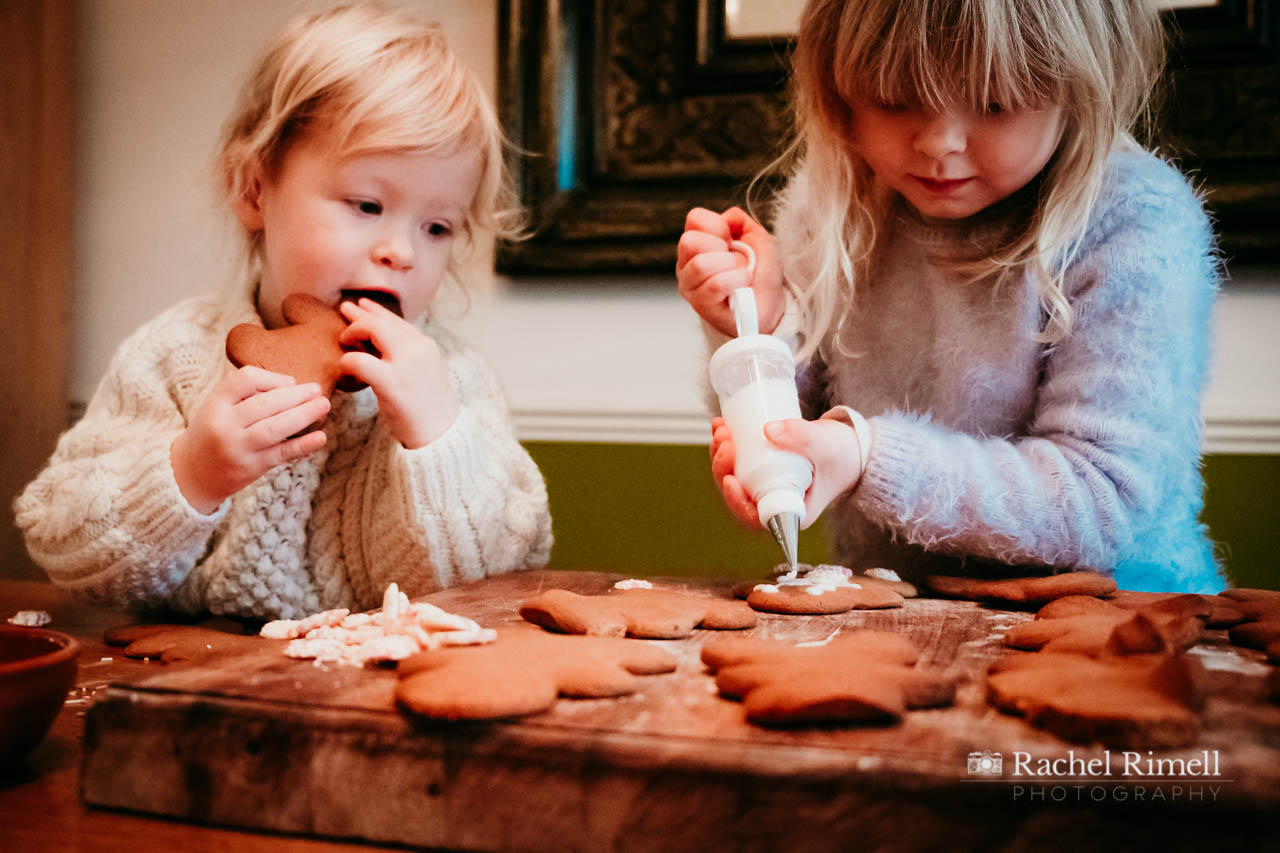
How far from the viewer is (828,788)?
43 cm

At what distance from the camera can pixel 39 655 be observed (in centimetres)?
58

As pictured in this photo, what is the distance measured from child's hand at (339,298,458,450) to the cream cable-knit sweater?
22 millimetres

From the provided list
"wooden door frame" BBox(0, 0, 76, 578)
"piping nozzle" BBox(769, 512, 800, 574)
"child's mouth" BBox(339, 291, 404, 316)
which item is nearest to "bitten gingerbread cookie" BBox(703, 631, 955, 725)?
"piping nozzle" BBox(769, 512, 800, 574)

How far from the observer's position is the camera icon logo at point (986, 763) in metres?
0.42

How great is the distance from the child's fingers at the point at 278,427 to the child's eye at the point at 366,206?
27 cm

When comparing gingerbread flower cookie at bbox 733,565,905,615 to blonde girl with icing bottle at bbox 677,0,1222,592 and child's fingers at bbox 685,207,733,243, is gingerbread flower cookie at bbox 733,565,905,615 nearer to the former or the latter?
blonde girl with icing bottle at bbox 677,0,1222,592

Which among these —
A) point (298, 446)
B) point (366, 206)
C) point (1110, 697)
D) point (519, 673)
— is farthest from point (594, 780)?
point (366, 206)

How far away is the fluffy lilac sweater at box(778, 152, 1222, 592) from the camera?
93 centimetres

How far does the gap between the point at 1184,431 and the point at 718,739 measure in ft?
2.60

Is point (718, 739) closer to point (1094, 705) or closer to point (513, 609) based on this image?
point (1094, 705)

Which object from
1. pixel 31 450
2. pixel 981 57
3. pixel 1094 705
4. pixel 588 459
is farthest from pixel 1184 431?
pixel 31 450

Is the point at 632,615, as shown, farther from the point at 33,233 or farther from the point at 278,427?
the point at 33,233

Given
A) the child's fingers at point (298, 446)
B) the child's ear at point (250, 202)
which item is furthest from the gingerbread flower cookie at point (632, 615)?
the child's ear at point (250, 202)

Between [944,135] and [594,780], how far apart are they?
2.31ft
